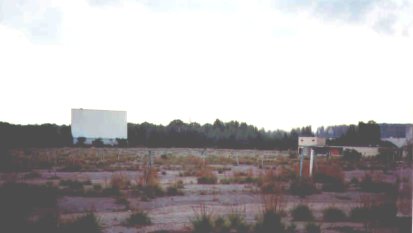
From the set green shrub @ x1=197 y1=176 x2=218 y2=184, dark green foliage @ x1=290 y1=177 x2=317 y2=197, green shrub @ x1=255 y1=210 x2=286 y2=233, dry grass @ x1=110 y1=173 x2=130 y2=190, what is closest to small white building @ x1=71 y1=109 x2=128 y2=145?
green shrub @ x1=197 y1=176 x2=218 y2=184

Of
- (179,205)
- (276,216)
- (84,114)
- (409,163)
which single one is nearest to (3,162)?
(179,205)

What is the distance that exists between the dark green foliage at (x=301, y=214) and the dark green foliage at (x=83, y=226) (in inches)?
127

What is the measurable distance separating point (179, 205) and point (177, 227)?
2326 millimetres

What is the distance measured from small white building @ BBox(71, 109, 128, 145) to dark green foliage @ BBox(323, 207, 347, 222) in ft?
132

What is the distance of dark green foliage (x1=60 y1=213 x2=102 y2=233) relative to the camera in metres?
5.42

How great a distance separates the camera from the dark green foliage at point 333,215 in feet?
22.6

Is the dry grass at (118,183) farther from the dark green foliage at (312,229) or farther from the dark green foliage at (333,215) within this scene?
the dark green foliage at (312,229)

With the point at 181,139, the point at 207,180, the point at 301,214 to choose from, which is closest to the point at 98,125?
the point at 181,139

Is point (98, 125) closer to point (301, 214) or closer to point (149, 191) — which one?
point (149, 191)

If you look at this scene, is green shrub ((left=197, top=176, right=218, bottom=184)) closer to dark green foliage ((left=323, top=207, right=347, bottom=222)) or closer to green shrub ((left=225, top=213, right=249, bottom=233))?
dark green foliage ((left=323, top=207, right=347, bottom=222))

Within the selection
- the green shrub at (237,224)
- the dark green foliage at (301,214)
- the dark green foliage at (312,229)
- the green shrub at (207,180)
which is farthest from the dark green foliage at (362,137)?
the green shrub at (237,224)

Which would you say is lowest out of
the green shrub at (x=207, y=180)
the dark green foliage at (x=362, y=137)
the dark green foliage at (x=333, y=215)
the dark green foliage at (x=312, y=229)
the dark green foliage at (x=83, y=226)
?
the green shrub at (x=207, y=180)

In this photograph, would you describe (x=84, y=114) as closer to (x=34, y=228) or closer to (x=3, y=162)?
(x=3, y=162)

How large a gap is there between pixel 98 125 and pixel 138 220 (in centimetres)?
4083
